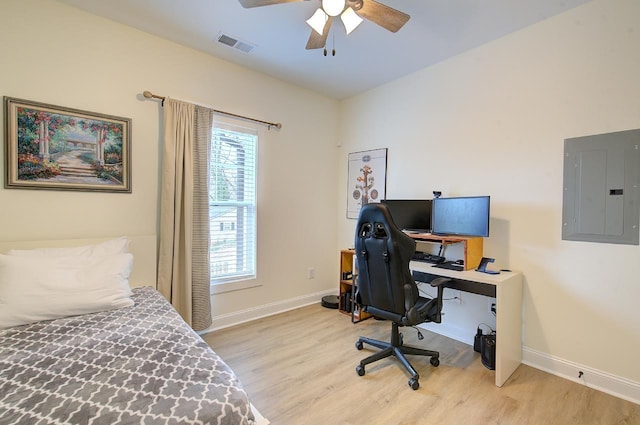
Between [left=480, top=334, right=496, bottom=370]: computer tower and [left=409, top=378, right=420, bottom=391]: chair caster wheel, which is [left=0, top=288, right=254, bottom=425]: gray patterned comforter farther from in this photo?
[left=480, top=334, right=496, bottom=370]: computer tower

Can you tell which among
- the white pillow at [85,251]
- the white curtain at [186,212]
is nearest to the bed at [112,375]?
the white pillow at [85,251]

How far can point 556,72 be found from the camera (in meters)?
2.24

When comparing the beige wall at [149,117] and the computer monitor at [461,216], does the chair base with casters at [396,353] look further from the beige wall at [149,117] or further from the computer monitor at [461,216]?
the beige wall at [149,117]

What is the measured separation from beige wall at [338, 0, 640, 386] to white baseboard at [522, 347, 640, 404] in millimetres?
33

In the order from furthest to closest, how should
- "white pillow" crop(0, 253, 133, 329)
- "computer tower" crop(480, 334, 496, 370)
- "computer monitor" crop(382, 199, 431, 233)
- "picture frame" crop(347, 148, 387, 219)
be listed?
"picture frame" crop(347, 148, 387, 219) → "computer monitor" crop(382, 199, 431, 233) → "computer tower" crop(480, 334, 496, 370) → "white pillow" crop(0, 253, 133, 329)

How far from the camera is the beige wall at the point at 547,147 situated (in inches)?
77.7

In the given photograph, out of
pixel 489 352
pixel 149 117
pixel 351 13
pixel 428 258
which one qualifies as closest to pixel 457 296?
pixel 428 258

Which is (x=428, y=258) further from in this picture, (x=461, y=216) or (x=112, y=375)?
(x=112, y=375)

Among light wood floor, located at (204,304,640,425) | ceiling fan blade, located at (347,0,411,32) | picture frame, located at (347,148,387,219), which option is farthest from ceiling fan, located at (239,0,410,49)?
light wood floor, located at (204,304,640,425)

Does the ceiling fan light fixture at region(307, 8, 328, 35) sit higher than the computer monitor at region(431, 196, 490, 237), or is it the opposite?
the ceiling fan light fixture at region(307, 8, 328, 35)

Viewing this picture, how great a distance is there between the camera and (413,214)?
116 inches

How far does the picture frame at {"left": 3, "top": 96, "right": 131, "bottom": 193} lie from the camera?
1.99 m

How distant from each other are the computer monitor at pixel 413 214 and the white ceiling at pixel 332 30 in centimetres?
146

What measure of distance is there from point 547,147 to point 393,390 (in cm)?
221
